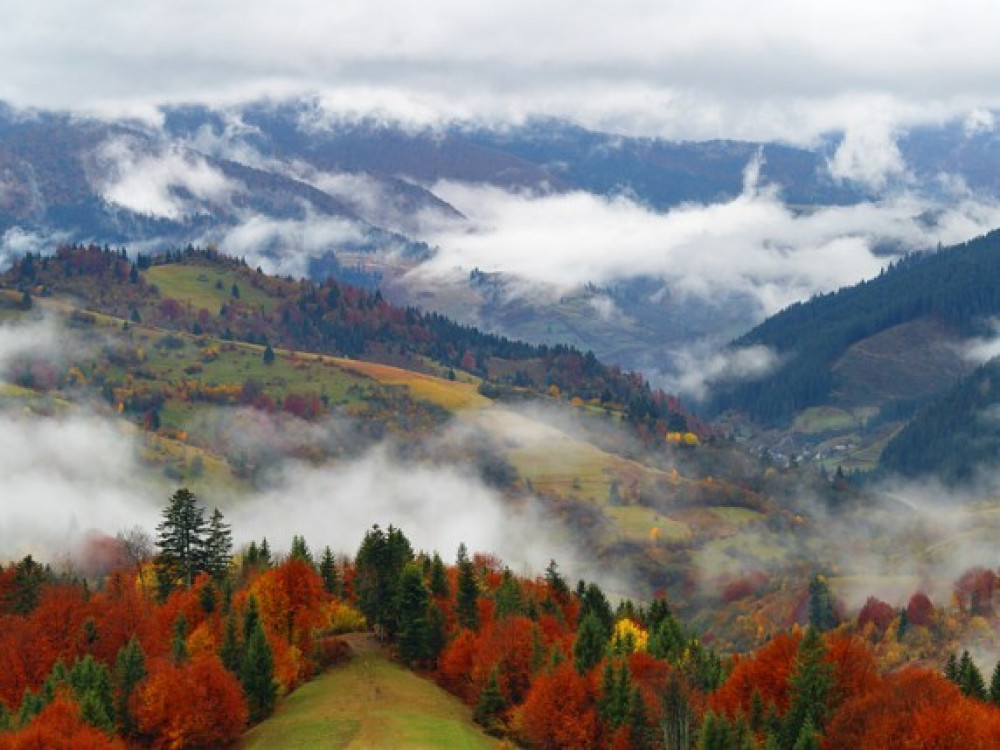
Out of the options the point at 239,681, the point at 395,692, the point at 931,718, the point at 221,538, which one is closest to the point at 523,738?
the point at 395,692

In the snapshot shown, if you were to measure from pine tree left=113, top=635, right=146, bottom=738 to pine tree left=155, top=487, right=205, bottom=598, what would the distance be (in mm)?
46678

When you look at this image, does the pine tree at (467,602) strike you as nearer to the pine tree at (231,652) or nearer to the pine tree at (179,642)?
the pine tree at (231,652)

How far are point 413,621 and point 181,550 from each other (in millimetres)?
42718

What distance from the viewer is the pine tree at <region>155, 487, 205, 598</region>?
173 metres

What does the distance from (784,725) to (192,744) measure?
53713 mm

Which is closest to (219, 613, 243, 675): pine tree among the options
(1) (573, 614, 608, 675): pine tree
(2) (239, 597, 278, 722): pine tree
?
(2) (239, 597, 278, 722): pine tree

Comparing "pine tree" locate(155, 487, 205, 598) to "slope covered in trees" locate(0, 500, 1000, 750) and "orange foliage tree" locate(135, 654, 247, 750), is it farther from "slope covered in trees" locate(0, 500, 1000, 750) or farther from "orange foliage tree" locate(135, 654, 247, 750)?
"orange foliage tree" locate(135, 654, 247, 750)

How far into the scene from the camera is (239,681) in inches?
5098

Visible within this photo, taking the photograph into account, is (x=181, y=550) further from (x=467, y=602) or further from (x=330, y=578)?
(x=467, y=602)

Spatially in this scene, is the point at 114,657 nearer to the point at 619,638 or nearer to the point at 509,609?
the point at 509,609

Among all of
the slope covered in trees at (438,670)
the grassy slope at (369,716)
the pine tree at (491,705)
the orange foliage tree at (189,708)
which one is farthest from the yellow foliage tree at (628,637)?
the orange foliage tree at (189,708)

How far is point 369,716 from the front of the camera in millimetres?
126438

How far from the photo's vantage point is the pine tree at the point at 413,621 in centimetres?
14812

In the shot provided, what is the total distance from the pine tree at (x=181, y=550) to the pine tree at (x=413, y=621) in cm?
3693
